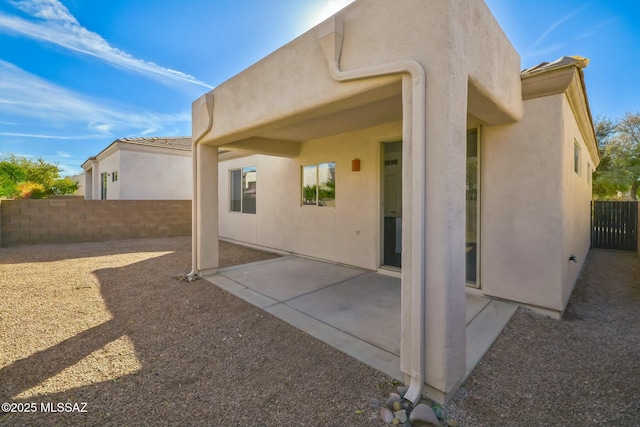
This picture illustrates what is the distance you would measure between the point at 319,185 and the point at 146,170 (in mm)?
11856

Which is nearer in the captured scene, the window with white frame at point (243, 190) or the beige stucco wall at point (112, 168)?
the window with white frame at point (243, 190)

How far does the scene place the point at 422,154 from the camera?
2.23 m

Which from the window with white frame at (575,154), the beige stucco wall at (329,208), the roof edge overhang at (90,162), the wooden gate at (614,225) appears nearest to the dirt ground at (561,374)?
the window with white frame at (575,154)

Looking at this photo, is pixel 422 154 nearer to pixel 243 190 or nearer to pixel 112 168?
pixel 243 190

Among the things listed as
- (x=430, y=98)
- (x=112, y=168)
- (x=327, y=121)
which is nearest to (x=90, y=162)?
(x=112, y=168)

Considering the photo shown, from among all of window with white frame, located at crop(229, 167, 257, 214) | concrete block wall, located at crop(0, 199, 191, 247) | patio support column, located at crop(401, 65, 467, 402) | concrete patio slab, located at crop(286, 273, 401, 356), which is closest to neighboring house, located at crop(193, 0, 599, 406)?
patio support column, located at crop(401, 65, 467, 402)

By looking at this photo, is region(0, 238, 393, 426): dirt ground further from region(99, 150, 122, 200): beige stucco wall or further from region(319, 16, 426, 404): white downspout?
region(99, 150, 122, 200): beige stucco wall

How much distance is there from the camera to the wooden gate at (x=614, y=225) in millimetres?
9562

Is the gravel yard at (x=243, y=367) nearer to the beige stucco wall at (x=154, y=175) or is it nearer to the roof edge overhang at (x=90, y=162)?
the beige stucco wall at (x=154, y=175)

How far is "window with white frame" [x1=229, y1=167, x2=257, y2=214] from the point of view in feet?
31.2

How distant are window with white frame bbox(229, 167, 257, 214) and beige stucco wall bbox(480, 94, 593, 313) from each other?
7.04 meters

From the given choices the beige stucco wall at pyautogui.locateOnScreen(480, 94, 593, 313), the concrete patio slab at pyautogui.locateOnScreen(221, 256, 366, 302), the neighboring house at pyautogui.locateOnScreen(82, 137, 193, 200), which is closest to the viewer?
the beige stucco wall at pyautogui.locateOnScreen(480, 94, 593, 313)

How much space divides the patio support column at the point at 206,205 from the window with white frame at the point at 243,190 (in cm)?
345

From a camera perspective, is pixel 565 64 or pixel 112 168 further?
pixel 112 168
